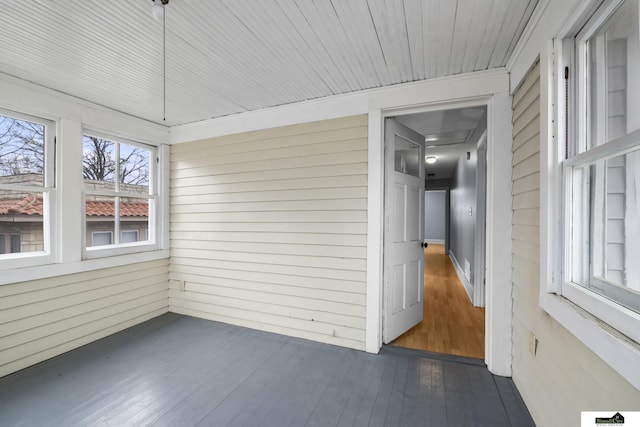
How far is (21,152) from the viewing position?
7.95 ft

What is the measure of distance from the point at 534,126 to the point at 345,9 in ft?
4.67

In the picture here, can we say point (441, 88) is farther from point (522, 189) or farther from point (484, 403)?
point (484, 403)

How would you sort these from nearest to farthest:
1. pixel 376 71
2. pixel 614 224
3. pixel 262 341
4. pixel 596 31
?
pixel 614 224 → pixel 596 31 → pixel 376 71 → pixel 262 341

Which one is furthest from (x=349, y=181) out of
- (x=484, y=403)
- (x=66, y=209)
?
(x=66, y=209)

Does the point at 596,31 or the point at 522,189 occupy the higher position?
the point at 596,31

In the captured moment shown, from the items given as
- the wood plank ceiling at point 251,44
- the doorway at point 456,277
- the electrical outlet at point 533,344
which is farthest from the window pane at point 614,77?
the doorway at point 456,277

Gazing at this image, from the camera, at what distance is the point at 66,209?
104 inches

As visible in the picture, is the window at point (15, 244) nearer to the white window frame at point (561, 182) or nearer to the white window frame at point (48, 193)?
the white window frame at point (48, 193)

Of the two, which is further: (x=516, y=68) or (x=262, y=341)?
(x=262, y=341)

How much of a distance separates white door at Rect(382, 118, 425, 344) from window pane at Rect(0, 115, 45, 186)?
130 inches

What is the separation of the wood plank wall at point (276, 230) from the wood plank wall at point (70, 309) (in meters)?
0.44

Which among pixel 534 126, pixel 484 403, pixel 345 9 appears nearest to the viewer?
pixel 345 9

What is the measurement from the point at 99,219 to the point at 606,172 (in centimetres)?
414

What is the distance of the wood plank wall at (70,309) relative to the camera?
2.32 metres
